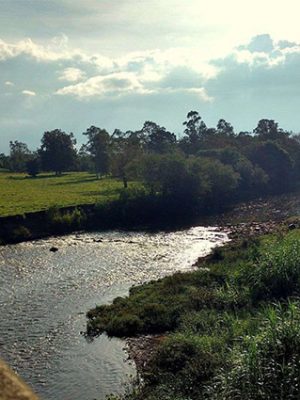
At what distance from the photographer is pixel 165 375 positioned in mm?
20953

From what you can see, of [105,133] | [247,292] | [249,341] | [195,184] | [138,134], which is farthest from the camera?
[138,134]

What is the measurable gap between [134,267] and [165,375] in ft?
74.7

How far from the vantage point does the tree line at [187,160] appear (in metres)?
76.3

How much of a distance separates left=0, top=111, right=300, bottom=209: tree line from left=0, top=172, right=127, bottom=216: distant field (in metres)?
5.49

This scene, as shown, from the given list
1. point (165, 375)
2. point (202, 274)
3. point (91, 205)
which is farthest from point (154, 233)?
point (165, 375)

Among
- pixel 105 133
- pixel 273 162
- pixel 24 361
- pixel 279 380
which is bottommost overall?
pixel 24 361

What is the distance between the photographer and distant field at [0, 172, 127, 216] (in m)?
65.7

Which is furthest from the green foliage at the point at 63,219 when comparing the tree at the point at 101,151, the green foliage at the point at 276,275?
the tree at the point at 101,151

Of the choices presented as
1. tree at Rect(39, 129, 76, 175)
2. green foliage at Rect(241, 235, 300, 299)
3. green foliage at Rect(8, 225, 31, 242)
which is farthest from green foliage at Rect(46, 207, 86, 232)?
tree at Rect(39, 129, 76, 175)

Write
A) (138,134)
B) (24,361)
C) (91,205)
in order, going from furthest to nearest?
(138,134), (91,205), (24,361)

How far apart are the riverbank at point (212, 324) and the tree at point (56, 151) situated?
3096 inches

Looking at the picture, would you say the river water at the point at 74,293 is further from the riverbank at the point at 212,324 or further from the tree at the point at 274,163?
the tree at the point at 274,163

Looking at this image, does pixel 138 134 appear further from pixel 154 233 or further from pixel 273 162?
pixel 154 233

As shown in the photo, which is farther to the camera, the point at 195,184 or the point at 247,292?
the point at 195,184
